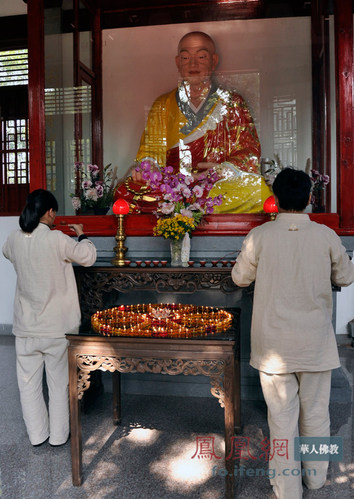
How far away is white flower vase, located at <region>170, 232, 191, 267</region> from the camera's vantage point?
279cm

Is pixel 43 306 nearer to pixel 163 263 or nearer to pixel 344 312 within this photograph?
pixel 163 263

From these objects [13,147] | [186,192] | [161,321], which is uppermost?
[13,147]

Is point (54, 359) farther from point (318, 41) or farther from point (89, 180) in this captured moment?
point (318, 41)

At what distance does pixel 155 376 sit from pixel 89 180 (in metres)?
1.56

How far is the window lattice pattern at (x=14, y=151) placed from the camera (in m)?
4.93

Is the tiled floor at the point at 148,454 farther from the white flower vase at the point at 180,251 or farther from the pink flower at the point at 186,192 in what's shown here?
the pink flower at the point at 186,192

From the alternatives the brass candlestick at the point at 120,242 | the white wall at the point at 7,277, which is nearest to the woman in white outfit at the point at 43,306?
the brass candlestick at the point at 120,242

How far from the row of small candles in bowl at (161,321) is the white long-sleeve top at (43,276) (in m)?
0.19

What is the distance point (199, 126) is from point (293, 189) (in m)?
2.45

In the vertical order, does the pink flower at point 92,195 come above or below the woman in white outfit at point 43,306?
above

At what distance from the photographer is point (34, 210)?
2227 mm

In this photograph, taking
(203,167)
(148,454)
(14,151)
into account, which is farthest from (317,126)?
(14,151)

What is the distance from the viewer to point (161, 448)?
2.26m

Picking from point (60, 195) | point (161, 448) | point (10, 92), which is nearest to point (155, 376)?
point (161, 448)
